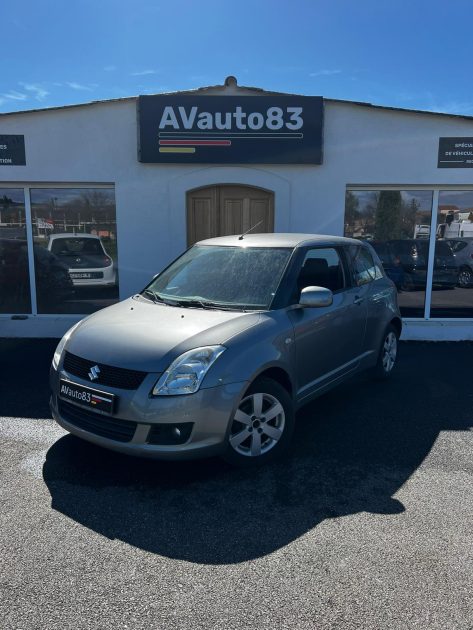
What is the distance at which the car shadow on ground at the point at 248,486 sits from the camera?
3.01 m

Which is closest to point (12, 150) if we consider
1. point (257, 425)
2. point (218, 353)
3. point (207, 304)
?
point (207, 304)

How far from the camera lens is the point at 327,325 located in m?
4.51

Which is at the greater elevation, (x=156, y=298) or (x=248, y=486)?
(x=156, y=298)

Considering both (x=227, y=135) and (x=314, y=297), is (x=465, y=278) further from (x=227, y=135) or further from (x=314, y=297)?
(x=314, y=297)

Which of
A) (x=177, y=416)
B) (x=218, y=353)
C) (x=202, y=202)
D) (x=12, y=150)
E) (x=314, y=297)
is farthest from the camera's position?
(x=202, y=202)

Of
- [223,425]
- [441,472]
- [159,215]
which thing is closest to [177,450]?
[223,425]

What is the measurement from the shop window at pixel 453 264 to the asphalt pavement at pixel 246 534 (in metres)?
4.11

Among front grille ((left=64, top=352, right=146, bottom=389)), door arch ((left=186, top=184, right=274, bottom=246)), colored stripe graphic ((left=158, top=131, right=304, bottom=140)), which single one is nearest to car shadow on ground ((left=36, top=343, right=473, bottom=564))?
front grille ((left=64, top=352, right=146, bottom=389))

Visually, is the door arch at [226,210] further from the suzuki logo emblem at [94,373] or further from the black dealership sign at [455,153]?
the suzuki logo emblem at [94,373]

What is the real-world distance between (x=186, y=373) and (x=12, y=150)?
605cm

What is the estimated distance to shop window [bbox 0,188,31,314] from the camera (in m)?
8.05

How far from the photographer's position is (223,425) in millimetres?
3447

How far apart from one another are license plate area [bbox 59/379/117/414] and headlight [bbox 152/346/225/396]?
35 centimetres

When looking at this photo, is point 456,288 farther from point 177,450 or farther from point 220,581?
point 220,581
